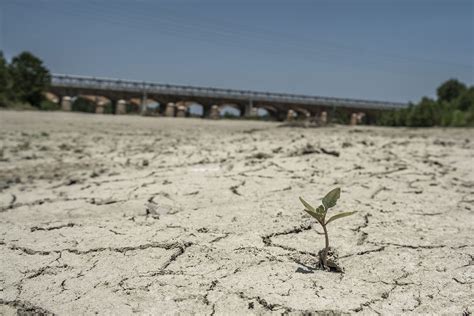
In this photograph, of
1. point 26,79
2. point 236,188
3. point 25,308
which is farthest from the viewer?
point 26,79

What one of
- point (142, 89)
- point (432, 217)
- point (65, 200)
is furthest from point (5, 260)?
point (142, 89)

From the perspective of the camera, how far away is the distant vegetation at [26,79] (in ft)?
57.7

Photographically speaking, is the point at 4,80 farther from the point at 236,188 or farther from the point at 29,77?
the point at 236,188

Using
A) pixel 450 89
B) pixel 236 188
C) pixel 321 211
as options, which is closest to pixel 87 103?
pixel 236 188

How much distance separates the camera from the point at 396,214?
2.04 meters

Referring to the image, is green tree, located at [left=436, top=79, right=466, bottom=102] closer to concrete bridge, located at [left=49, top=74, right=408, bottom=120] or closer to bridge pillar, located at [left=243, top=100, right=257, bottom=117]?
concrete bridge, located at [left=49, top=74, right=408, bottom=120]

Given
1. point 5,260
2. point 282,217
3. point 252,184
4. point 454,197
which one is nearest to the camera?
point 5,260

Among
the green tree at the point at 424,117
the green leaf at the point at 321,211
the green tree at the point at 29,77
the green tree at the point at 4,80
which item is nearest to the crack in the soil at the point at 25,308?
the green leaf at the point at 321,211

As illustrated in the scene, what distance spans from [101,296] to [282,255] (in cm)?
71

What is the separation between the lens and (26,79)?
62.5ft

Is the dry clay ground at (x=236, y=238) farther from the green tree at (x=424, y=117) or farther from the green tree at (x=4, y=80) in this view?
the green tree at (x=4, y=80)

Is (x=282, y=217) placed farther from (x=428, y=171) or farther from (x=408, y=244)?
(x=428, y=171)

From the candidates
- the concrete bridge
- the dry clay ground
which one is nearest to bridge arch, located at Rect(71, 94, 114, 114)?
the concrete bridge

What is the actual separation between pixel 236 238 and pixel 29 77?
69.3 feet
